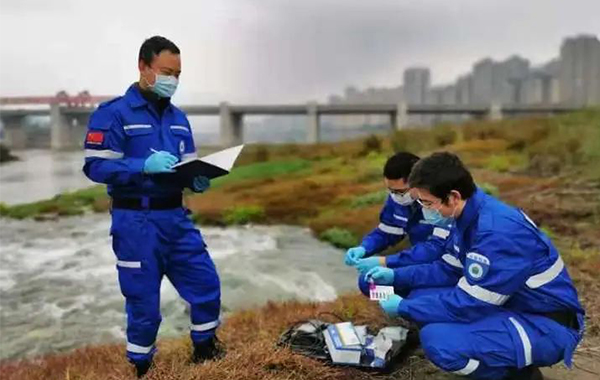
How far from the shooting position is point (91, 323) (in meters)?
6.81

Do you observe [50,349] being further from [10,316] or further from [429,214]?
[429,214]

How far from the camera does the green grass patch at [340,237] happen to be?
34.9ft

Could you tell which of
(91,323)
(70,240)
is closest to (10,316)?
(91,323)

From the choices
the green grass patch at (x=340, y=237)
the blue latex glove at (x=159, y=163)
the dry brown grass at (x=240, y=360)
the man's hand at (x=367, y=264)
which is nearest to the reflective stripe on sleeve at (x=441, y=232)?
the man's hand at (x=367, y=264)

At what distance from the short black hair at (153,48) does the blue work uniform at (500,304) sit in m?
1.64

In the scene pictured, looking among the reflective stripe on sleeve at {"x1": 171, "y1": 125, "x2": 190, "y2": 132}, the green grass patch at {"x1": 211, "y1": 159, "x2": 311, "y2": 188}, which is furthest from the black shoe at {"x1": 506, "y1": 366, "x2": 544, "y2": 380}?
the green grass patch at {"x1": 211, "y1": 159, "x2": 311, "y2": 188}

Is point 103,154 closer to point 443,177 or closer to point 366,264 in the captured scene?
point 366,264

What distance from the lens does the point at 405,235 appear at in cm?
393

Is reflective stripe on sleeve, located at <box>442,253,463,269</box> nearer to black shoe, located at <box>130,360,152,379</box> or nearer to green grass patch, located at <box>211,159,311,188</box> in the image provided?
black shoe, located at <box>130,360,152,379</box>

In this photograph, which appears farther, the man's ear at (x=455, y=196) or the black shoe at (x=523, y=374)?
the black shoe at (x=523, y=374)

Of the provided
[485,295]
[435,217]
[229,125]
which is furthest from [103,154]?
[229,125]

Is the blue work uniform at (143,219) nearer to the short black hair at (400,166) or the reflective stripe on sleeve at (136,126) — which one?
the reflective stripe on sleeve at (136,126)

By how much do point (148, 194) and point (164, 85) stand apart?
1.79ft

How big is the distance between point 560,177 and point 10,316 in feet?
33.8
